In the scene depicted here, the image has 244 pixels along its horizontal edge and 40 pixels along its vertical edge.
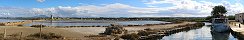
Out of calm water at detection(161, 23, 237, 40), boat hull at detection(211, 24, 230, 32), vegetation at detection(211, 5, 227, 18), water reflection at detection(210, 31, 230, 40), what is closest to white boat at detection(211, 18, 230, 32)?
boat hull at detection(211, 24, 230, 32)

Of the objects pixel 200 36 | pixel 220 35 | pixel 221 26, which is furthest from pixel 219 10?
pixel 200 36

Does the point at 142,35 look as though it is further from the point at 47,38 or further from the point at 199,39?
the point at 47,38

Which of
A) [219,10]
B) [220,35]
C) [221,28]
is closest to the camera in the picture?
[220,35]

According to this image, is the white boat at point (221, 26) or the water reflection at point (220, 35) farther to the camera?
the white boat at point (221, 26)

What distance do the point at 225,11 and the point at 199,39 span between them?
96.8m

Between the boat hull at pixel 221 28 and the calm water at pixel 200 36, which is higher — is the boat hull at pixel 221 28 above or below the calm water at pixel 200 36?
above

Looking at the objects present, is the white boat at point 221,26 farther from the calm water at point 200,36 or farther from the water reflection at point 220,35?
the calm water at point 200,36

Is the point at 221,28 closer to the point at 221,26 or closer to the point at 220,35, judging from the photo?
the point at 221,26

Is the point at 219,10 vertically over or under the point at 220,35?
over

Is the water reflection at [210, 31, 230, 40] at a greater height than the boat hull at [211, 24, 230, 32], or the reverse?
the boat hull at [211, 24, 230, 32]

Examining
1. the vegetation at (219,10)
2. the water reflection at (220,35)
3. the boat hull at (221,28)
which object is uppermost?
the vegetation at (219,10)

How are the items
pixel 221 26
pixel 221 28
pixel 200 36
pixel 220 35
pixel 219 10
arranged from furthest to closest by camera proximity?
1. pixel 219 10
2. pixel 221 26
3. pixel 221 28
4. pixel 220 35
5. pixel 200 36

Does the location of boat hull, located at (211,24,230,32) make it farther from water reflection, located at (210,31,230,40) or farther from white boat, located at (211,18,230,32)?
water reflection, located at (210,31,230,40)

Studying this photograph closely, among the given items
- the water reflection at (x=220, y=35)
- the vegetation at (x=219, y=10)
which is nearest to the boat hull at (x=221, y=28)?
the water reflection at (x=220, y=35)
